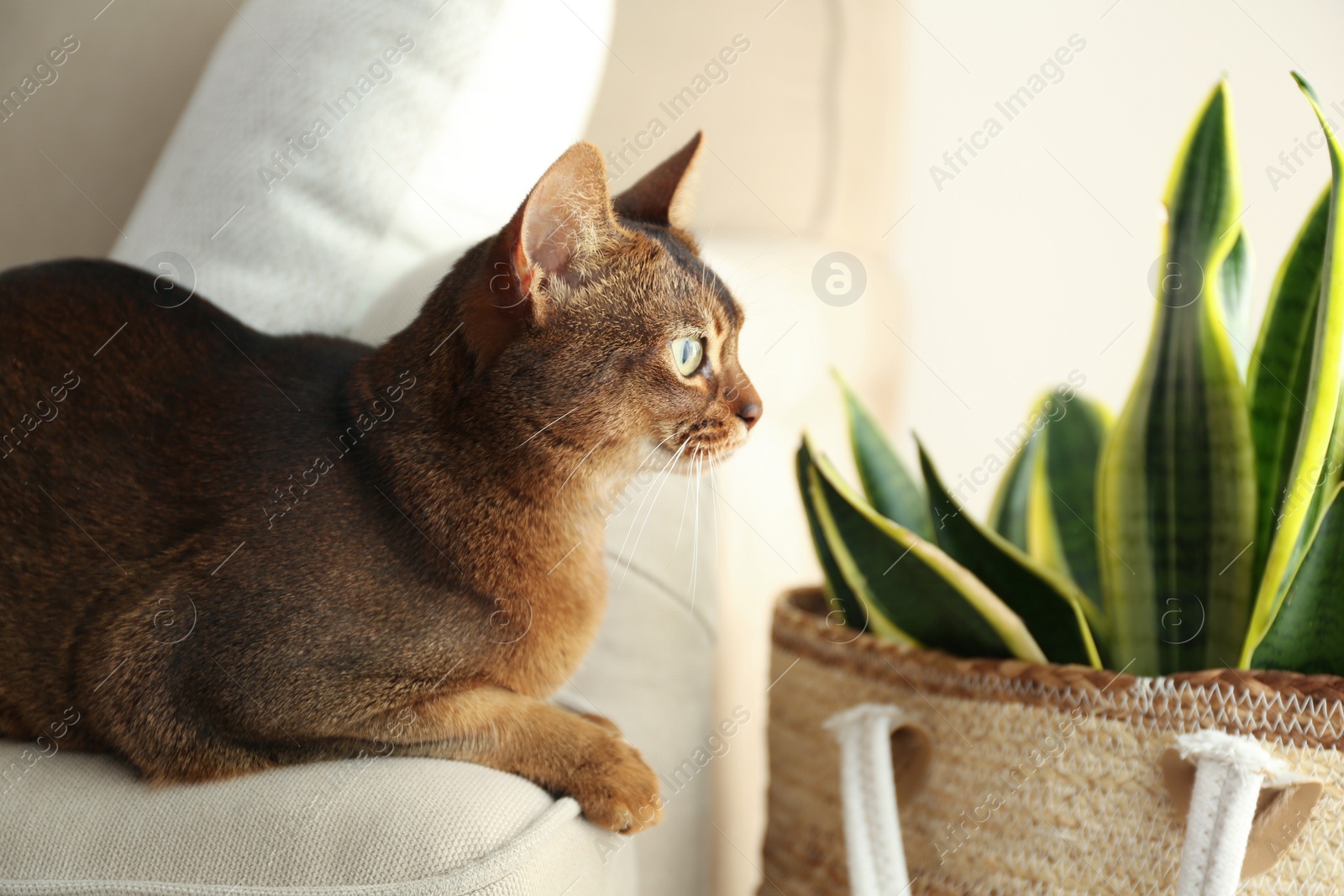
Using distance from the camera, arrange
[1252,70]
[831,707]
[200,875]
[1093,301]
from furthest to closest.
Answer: [1093,301]
[1252,70]
[831,707]
[200,875]

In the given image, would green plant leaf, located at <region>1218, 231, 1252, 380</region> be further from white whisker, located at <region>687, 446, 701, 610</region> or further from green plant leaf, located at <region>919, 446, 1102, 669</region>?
white whisker, located at <region>687, 446, 701, 610</region>

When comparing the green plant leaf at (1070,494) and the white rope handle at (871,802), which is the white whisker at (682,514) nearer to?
the white rope handle at (871,802)

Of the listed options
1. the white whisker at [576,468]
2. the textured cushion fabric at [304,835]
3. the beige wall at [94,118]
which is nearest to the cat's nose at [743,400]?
the white whisker at [576,468]

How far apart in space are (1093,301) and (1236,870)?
0.94 m

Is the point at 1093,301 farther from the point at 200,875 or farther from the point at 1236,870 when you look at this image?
the point at 200,875

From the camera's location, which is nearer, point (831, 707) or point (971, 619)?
point (971, 619)

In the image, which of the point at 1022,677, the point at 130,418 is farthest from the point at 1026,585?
the point at 130,418

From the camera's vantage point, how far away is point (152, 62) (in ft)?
4.19

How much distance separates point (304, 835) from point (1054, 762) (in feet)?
1.86

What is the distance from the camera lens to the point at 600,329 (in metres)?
0.69

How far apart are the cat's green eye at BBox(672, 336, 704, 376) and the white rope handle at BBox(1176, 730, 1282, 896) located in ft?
1.53

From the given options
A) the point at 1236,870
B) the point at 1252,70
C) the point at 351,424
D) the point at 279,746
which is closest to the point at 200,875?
the point at 279,746

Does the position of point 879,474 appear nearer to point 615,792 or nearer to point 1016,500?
point 1016,500

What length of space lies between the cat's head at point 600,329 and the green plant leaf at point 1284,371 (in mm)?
439
